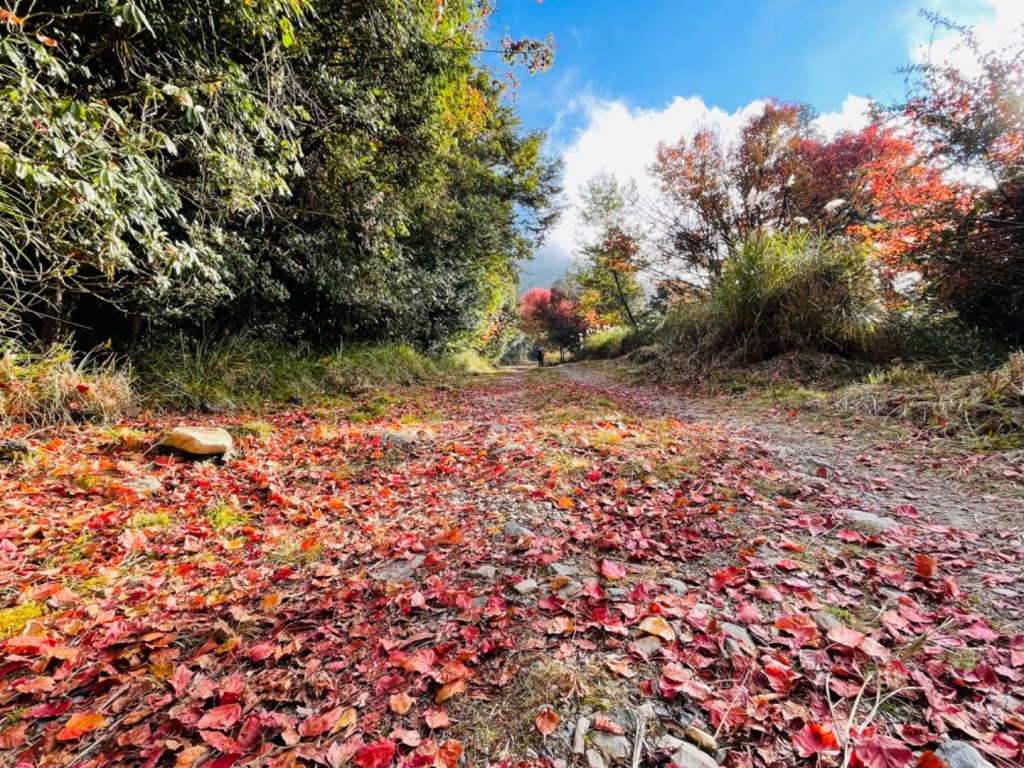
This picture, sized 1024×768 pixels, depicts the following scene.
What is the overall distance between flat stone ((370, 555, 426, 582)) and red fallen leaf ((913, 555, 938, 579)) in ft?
6.69

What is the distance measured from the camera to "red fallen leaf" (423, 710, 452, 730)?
3.43 ft

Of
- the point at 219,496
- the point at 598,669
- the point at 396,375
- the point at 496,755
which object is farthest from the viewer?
the point at 396,375

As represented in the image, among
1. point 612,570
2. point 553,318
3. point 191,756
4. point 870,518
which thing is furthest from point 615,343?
point 191,756

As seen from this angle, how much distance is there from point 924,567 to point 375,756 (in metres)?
2.05

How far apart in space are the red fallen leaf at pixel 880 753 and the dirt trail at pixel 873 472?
156cm

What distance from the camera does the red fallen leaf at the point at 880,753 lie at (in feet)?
2.92

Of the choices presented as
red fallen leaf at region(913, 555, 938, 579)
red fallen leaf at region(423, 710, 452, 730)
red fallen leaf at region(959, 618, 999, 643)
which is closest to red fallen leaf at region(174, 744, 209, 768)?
red fallen leaf at region(423, 710, 452, 730)

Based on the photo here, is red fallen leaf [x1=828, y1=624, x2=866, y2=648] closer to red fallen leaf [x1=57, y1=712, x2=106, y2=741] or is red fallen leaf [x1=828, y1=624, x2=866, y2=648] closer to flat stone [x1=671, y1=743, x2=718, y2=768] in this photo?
flat stone [x1=671, y1=743, x2=718, y2=768]

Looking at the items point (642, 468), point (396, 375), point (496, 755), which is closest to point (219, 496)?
point (496, 755)

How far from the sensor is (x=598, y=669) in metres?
1.19

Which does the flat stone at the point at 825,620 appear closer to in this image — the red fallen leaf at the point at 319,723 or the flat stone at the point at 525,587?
the flat stone at the point at 525,587

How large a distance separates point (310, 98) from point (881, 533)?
5.71 meters

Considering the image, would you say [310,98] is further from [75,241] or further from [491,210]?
[491,210]

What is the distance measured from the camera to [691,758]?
3.02 feet
